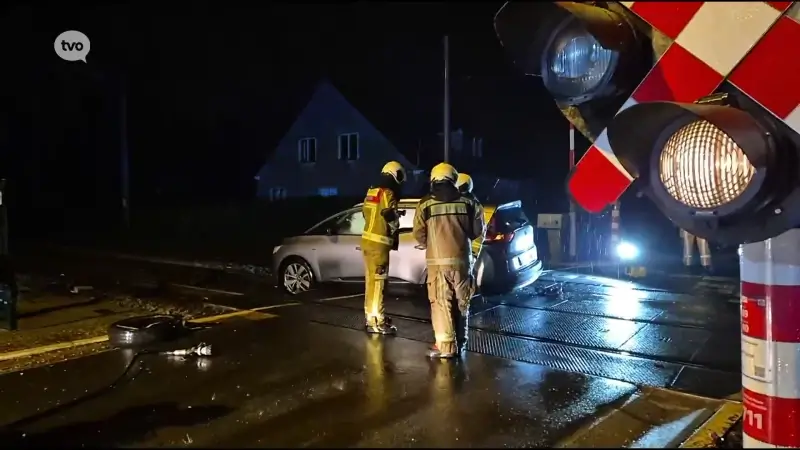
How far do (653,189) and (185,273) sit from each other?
45.7ft

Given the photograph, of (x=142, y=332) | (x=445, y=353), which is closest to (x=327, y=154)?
(x=142, y=332)

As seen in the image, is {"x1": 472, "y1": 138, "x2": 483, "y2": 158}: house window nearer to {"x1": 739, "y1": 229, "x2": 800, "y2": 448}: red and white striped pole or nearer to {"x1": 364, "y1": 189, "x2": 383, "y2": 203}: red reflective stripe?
{"x1": 364, "y1": 189, "x2": 383, "y2": 203}: red reflective stripe

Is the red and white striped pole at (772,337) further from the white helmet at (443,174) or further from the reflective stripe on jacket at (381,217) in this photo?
the reflective stripe on jacket at (381,217)

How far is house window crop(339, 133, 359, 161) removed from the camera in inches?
1364

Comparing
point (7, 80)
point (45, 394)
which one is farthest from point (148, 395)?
point (7, 80)

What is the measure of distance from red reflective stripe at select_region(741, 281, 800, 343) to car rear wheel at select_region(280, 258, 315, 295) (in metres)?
8.03

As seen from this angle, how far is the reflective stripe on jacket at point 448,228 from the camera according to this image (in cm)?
632

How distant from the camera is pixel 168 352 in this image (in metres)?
6.57

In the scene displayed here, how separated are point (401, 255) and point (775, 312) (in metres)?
6.83

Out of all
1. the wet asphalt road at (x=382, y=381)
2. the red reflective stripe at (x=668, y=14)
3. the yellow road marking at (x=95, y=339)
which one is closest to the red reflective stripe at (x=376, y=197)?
the wet asphalt road at (x=382, y=381)

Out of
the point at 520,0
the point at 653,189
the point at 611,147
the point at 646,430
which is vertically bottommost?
the point at 646,430

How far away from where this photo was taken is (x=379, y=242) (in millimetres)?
7320

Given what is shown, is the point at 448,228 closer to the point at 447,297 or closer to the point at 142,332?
the point at 447,297

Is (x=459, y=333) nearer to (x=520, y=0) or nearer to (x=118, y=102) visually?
(x=520, y=0)
